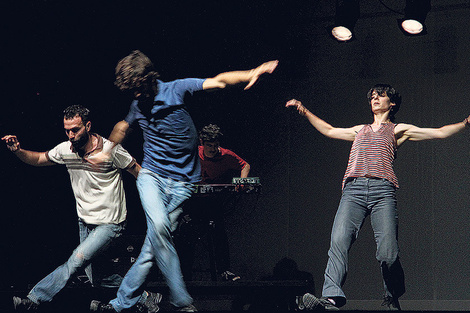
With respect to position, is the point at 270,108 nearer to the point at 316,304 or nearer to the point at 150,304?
the point at 150,304

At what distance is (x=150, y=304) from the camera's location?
185 inches

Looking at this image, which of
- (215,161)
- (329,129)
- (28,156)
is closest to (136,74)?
(28,156)

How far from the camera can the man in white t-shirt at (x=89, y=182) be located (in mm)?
4473

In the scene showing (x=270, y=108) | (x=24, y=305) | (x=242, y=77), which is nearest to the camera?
(x=242, y=77)

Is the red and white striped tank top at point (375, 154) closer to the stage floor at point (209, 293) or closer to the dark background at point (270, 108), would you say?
the stage floor at point (209, 293)

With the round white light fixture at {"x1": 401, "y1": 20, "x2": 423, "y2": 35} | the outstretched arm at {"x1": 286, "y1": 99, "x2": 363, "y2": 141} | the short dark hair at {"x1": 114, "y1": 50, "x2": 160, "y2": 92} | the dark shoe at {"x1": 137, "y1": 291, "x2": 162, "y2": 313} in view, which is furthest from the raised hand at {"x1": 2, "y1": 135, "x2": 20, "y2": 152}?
the round white light fixture at {"x1": 401, "y1": 20, "x2": 423, "y2": 35}

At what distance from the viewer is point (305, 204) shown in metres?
6.86

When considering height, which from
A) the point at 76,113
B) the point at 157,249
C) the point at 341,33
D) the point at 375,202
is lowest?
the point at 157,249

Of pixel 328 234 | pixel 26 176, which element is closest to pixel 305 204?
pixel 328 234

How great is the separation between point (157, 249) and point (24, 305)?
127cm

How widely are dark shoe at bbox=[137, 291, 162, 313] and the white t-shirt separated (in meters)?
0.70

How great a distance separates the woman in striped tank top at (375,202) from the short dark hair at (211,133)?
1.85 m

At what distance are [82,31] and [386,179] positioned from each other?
363 centimetres

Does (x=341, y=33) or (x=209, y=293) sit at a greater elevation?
(x=341, y=33)
